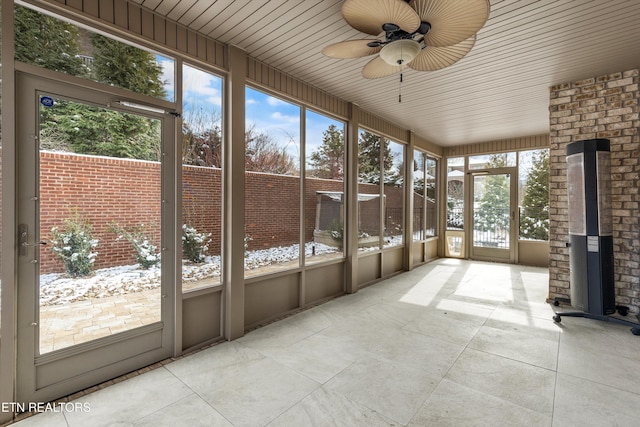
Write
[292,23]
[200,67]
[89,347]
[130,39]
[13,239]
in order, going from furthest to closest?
[200,67] < [292,23] < [130,39] < [89,347] < [13,239]

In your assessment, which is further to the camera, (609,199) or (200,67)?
(609,199)

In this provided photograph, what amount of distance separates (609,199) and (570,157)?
2.04ft

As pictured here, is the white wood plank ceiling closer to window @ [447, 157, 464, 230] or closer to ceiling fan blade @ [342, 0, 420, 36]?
ceiling fan blade @ [342, 0, 420, 36]

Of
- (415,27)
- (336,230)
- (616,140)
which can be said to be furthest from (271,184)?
(616,140)

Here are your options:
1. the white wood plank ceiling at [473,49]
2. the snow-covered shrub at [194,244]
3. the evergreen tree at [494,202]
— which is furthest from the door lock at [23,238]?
the evergreen tree at [494,202]

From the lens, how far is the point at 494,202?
7203mm

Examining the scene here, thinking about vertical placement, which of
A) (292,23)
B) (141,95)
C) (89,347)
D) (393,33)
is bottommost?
(89,347)

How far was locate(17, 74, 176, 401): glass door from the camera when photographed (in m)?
2.02

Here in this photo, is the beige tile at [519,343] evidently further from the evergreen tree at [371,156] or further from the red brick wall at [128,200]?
the evergreen tree at [371,156]

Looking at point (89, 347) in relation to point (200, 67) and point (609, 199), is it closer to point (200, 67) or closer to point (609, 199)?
point (200, 67)

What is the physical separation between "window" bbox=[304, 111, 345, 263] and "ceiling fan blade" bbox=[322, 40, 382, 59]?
1720 mm

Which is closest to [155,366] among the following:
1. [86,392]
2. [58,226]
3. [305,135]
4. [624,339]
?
[86,392]

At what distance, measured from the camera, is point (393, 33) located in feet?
6.75

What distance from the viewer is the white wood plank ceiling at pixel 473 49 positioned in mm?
2408
